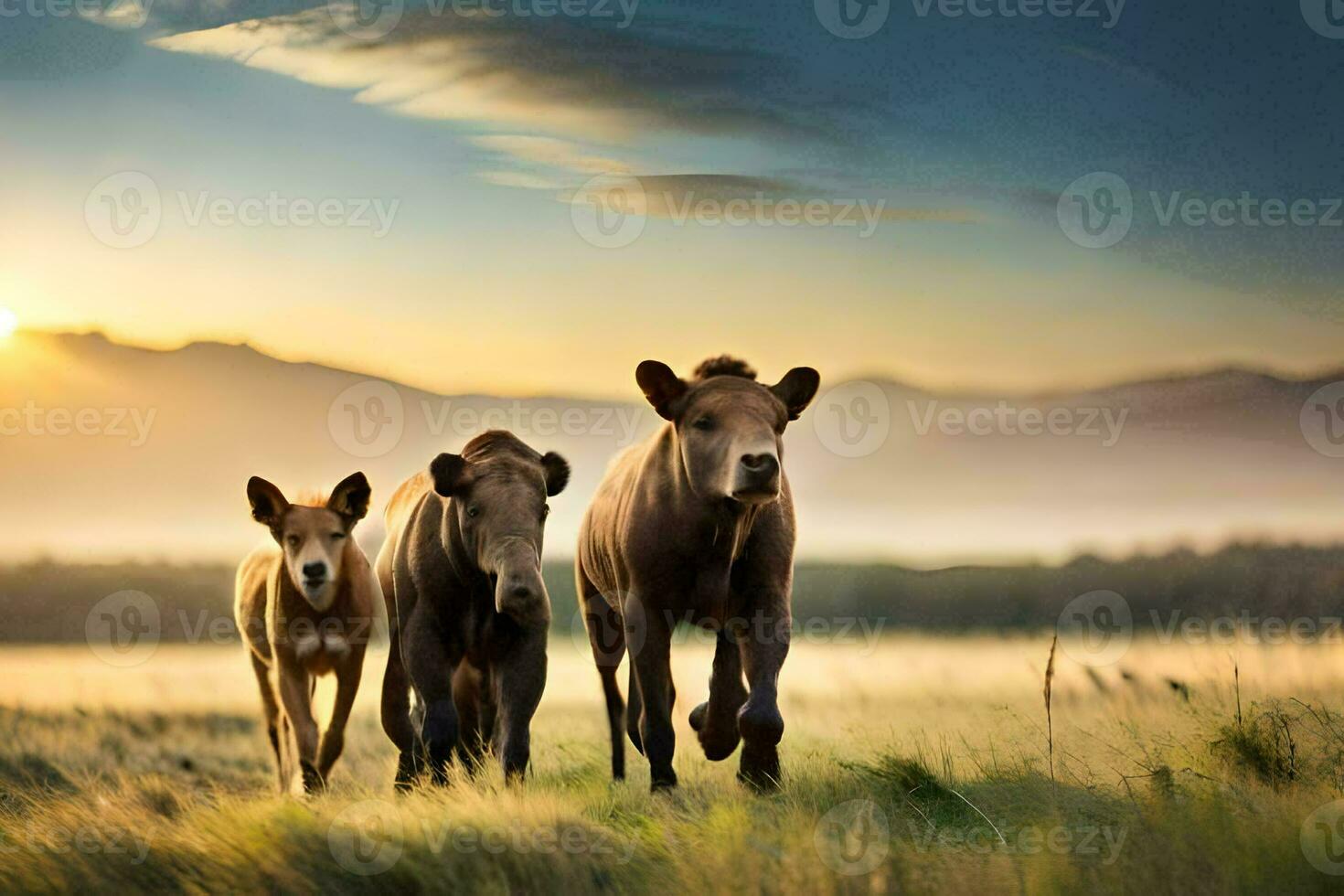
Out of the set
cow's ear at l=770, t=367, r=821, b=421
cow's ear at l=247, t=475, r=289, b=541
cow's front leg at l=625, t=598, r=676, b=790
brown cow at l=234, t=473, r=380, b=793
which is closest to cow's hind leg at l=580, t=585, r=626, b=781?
brown cow at l=234, t=473, r=380, b=793

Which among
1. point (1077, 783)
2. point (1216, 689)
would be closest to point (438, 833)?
point (1077, 783)

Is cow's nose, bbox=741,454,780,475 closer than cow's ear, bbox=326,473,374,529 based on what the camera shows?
Yes

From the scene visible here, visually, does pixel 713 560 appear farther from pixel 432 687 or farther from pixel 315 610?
pixel 315 610

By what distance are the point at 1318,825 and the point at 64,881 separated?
24.9ft

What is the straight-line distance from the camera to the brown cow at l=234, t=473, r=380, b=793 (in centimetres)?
1366

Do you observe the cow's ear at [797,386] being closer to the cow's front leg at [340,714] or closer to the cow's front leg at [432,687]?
the cow's front leg at [432,687]

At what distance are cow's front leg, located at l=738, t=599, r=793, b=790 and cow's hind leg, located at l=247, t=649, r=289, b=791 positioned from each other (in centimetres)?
527

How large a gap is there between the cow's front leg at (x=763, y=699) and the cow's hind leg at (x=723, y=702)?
98 mm

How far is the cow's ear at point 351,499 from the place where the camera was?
13750 mm

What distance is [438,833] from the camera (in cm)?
998

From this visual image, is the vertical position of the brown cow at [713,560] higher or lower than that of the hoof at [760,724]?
higher

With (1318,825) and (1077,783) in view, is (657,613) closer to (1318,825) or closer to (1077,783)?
(1077,783)

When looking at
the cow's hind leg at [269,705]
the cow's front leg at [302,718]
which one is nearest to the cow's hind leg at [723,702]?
the cow's front leg at [302,718]

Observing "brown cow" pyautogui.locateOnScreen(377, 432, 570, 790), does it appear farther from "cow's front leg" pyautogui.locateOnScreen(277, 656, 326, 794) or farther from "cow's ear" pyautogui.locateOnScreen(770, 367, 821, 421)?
"cow's ear" pyautogui.locateOnScreen(770, 367, 821, 421)
